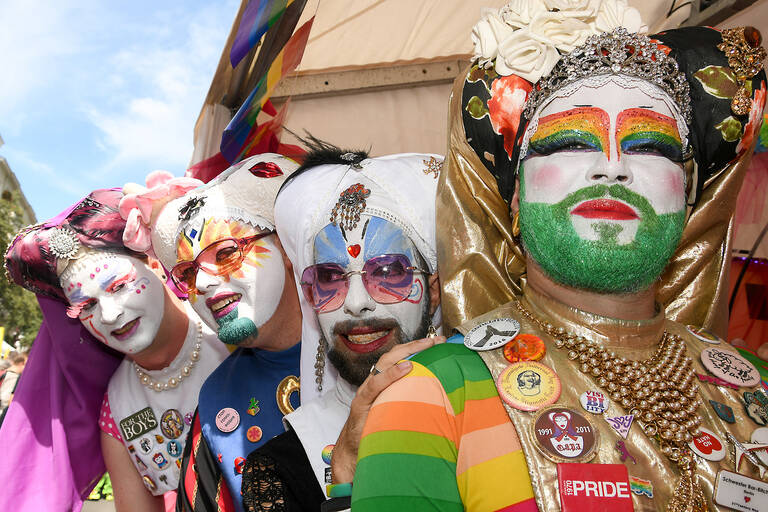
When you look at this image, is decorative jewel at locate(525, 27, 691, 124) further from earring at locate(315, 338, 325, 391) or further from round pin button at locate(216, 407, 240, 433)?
round pin button at locate(216, 407, 240, 433)

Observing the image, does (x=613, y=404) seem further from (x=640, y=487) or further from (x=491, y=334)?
(x=491, y=334)

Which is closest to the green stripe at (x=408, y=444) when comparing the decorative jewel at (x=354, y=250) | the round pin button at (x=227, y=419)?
the decorative jewel at (x=354, y=250)

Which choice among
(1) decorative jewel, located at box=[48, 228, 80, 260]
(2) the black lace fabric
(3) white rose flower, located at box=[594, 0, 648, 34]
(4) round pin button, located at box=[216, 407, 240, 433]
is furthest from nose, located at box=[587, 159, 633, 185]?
(1) decorative jewel, located at box=[48, 228, 80, 260]

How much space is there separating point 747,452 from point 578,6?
4.17 feet

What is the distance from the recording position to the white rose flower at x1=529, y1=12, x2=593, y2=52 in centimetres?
189

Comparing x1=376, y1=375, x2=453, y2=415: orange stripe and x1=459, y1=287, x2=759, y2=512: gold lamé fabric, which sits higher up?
x1=376, y1=375, x2=453, y2=415: orange stripe

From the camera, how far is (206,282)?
2.68 m

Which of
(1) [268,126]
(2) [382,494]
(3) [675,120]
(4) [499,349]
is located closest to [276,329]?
(1) [268,126]

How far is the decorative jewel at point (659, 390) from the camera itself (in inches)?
59.6

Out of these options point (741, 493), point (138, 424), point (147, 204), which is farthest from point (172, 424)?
point (741, 493)

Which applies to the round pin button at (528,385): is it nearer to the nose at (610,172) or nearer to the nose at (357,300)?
the nose at (610,172)

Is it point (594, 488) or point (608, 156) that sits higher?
point (608, 156)

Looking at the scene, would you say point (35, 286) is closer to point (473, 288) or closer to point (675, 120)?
point (473, 288)

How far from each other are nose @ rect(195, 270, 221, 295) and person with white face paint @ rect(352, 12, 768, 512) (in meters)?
1.07
